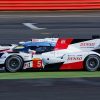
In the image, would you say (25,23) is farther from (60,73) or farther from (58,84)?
(58,84)

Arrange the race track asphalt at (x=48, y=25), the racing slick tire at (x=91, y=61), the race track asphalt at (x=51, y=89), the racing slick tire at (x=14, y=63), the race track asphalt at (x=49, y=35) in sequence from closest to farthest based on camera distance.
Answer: the race track asphalt at (x=51, y=89) < the race track asphalt at (x=49, y=35) < the racing slick tire at (x=14, y=63) < the racing slick tire at (x=91, y=61) < the race track asphalt at (x=48, y=25)

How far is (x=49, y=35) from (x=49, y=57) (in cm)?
881

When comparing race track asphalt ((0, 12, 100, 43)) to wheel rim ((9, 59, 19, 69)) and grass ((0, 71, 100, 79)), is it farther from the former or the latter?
grass ((0, 71, 100, 79))

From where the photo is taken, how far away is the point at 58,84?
1238 centimetres

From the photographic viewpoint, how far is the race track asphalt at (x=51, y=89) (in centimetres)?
1076

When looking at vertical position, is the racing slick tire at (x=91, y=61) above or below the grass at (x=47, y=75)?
above

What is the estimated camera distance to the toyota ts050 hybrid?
49.0 feet

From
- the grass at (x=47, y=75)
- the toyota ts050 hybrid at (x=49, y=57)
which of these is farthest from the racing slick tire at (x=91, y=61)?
the grass at (x=47, y=75)
